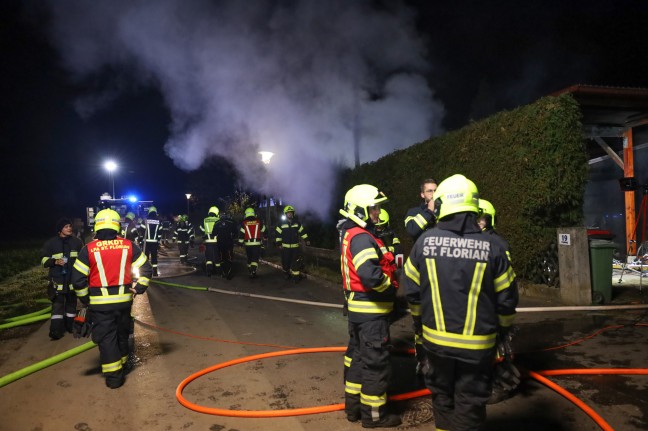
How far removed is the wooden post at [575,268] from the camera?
23.9ft

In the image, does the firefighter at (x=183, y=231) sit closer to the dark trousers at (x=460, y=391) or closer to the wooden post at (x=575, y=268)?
the wooden post at (x=575, y=268)

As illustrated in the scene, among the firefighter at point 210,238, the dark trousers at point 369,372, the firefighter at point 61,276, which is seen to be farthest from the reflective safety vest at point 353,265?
the firefighter at point 210,238

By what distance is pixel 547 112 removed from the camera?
754cm

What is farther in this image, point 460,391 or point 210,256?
point 210,256

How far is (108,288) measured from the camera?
457 centimetres

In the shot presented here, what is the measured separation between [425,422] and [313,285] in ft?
23.4

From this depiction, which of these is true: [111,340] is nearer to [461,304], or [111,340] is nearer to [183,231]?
[461,304]

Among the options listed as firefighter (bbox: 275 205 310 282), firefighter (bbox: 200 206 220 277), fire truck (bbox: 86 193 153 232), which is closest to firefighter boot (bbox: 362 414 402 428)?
firefighter (bbox: 275 205 310 282)

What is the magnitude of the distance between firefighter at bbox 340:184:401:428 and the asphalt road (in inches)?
10.3

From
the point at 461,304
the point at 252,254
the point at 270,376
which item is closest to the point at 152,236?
the point at 252,254

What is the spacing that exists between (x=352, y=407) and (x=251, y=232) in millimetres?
8062

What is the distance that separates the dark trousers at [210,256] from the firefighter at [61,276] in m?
5.86

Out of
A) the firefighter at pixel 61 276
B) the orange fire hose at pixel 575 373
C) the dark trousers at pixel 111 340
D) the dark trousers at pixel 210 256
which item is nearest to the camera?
the orange fire hose at pixel 575 373

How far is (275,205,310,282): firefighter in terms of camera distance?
10758 mm
